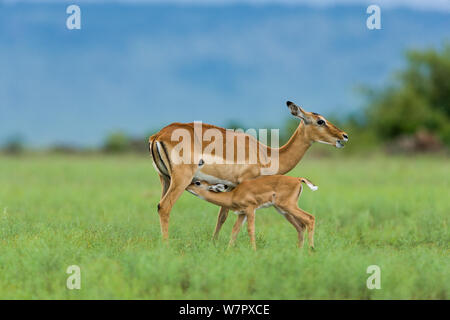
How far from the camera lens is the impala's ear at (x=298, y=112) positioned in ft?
25.4

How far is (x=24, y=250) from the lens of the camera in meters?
6.85

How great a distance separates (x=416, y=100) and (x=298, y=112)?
28010 mm

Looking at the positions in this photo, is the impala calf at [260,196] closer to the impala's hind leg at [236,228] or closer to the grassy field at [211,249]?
the impala's hind leg at [236,228]

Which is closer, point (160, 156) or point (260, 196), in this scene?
point (260, 196)

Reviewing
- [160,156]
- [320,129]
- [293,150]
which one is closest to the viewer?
[160,156]

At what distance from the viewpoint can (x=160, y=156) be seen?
7.57 m

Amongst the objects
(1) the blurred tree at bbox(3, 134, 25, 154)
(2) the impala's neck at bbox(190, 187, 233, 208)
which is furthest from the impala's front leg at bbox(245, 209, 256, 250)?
(1) the blurred tree at bbox(3, 134, 25, 154)

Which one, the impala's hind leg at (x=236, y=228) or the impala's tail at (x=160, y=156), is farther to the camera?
the impala's tail at (x=160, y=156)

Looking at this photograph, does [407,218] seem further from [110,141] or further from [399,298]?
[110,141]

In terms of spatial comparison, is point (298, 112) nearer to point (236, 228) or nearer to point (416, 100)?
point (236, 228)

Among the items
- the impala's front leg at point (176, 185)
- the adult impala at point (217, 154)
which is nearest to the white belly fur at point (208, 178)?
the adult impala at point (217, 154)

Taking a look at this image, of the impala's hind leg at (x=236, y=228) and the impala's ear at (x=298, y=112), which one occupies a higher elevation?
the impala's ear at (x=298, y=112)

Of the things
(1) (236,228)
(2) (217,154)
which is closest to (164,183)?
(2) (217,154)
